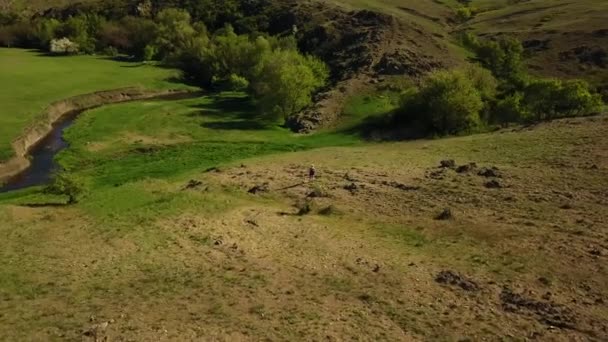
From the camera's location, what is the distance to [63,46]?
130 metres

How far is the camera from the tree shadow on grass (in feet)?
254

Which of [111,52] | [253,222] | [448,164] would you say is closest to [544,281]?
[253,222]

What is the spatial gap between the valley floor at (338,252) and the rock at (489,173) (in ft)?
0.42

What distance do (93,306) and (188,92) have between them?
8215cm

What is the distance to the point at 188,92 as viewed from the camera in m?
107

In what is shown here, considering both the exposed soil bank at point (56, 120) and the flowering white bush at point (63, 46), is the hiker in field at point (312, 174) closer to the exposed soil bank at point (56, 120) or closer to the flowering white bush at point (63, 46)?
the exposed soil bank at point (56, 120)

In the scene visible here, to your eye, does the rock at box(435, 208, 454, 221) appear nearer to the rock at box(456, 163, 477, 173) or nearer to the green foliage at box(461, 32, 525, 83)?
the rock at box(456, 163, 477, 173)

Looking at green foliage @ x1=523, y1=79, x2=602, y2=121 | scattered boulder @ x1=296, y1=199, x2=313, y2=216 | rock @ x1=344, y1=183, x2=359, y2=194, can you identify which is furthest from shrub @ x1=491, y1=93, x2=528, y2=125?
scattered boulder @ x1=296, y1=199, x2=313, y2=216

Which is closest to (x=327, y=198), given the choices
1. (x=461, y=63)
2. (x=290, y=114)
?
(x=290, y=114)

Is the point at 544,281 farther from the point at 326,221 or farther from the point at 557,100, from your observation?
the point at 557,100

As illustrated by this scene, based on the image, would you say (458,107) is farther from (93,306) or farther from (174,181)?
(93,306)

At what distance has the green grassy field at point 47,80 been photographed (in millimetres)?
76438

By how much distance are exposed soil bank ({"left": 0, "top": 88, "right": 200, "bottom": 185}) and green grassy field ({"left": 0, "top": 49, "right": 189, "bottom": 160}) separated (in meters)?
1.08

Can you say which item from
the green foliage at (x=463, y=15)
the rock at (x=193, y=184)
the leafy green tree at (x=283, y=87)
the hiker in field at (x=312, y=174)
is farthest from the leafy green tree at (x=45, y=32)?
the hiker in field at (x=312, y=174)
